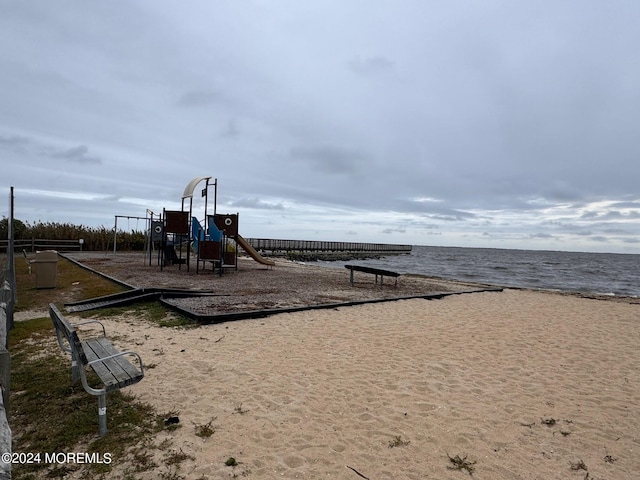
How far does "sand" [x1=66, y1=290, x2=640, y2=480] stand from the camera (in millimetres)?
3203

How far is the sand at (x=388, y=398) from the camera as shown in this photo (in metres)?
3.20

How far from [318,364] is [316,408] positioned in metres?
1.28

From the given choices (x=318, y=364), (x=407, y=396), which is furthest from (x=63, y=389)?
(x=407, y=396)

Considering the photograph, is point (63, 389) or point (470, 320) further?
point (470, 320)

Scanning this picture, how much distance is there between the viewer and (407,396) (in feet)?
14.6

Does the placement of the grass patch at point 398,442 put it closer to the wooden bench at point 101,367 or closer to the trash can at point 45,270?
the wooden bench at point 101,367

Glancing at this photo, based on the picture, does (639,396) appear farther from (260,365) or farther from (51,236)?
(51,236)

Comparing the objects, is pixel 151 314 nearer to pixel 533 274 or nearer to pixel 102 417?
pixel 102 417

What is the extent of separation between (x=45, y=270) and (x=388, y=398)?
33.6 feet

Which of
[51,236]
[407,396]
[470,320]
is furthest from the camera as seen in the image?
[51,236]

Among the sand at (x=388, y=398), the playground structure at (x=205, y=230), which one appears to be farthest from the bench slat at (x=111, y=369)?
the playground structure at (x=205, y=230)

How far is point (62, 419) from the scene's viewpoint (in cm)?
360

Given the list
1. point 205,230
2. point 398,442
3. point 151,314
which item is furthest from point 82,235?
point 398,442

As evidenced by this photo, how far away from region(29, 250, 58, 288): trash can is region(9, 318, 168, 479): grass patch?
6.63 m
